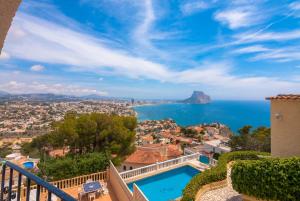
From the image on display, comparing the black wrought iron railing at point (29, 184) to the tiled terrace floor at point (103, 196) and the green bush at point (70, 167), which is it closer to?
the tiled terrace floor at point (103, 196)

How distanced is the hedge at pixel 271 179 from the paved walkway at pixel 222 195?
1024 mm

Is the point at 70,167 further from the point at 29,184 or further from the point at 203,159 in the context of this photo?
the point at 29,184

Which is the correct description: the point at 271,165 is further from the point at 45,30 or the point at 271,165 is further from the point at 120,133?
the point at 45,30

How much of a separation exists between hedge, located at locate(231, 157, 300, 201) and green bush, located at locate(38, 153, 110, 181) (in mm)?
7059

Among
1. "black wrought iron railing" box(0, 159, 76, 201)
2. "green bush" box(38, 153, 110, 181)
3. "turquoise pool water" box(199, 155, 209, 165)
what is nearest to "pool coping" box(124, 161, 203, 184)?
"turquoise pool water" box(199, 155, 209, 165)

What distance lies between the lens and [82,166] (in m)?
10.9

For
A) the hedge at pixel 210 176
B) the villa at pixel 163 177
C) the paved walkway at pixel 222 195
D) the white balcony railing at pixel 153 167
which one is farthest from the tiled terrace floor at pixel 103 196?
the paved walkway at pixel 222 195

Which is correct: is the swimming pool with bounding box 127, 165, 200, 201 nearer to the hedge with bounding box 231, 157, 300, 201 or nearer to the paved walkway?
the paved walkway

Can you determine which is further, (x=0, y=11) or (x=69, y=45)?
(x=69, y=45)

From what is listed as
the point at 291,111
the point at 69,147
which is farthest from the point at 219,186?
the point at 69,147

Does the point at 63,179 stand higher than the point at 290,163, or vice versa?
the point at 290,163

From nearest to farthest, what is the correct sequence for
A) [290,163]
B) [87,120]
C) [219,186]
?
1. [290,163]
2. [219,186]
3. [87,120]

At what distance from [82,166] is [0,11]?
11.0 m

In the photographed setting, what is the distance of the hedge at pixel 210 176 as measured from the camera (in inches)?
304
